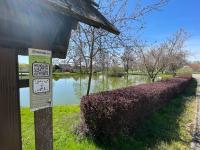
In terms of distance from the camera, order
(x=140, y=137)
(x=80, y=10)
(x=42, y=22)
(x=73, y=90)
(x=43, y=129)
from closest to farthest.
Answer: (x=42, y=22) < (x=80, y=10) < (x=43, y=129) < (x=140, y=137) < (x=73, y=90)

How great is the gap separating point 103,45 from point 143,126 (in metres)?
3.17

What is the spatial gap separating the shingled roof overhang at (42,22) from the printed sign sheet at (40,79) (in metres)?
0.11

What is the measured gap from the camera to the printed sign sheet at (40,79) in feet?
8.38

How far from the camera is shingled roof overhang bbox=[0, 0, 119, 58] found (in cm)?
213

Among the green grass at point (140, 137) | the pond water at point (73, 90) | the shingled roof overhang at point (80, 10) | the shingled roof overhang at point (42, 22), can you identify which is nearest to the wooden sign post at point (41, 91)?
the shingled roof overhang at point (42, 22)

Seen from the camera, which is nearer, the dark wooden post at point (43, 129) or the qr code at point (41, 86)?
the qr code at point (41, 86)

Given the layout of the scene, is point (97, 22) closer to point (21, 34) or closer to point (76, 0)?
point (76, 0)

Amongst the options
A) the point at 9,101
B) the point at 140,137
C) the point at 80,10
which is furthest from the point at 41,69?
the point at 140,137

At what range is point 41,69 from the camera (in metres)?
2.66

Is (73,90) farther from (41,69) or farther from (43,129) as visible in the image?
(41,69)

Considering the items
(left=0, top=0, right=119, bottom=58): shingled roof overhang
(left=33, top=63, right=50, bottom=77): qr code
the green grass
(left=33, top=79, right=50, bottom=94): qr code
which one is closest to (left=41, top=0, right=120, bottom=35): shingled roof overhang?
(left=0, top=0, right=119, bottom=58): shingled roof overhang

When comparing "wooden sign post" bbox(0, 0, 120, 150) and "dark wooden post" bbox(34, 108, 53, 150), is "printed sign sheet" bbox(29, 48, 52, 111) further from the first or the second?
"dark wooden post" bbox(34, 108, 53, 150)

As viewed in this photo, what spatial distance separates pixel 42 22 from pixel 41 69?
0.50m

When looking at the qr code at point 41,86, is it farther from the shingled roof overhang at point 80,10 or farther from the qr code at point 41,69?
the shingled roof overhang at point 80,10
